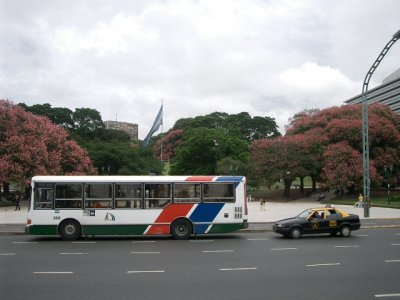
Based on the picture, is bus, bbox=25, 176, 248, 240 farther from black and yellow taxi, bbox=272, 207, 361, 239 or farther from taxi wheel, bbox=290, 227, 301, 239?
taxi wheel, bbox=290, 227, 301, 239

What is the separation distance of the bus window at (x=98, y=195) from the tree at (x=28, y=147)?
76.6 ft

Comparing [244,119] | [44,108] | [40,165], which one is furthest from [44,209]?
[244,119]

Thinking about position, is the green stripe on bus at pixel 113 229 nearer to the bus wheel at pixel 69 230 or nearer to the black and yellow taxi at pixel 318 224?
the bus wheel at pixel 69 230

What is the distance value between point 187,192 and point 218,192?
1.42m

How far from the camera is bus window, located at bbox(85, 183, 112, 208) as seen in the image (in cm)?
1869

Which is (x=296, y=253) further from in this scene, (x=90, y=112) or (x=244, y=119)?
(x=244, y=119)

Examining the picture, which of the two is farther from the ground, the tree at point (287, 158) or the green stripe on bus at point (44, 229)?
the tree at point (287, 158)

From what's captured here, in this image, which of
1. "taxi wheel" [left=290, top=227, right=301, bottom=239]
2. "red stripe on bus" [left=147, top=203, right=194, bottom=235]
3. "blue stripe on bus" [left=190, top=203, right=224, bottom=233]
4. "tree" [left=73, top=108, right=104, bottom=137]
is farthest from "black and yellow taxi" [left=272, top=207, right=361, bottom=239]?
"tree" [left=73, top=108, right=104, bottom=137]

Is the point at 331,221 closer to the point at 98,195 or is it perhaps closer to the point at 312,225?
the point at 312,225

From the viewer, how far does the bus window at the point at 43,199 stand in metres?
18.6

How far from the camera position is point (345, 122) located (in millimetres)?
54250

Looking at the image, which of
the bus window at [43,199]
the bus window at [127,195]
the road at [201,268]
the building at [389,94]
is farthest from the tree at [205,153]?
the building at [389,94]

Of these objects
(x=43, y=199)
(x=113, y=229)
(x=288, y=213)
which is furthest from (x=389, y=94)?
(x=43, y=199)

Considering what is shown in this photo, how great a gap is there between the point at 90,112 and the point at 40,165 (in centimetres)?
4274
